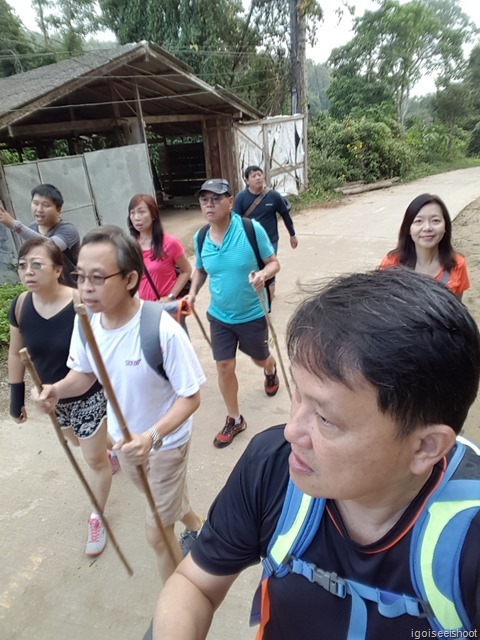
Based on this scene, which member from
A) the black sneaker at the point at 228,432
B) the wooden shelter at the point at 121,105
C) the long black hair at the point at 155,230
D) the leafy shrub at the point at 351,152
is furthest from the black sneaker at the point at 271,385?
the leafy shrub at the point at 351,152

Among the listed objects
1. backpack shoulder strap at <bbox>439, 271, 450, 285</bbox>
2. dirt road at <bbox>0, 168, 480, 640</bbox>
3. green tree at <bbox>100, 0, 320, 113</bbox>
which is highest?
green tree at <bbox>100, 0, 320, 113</bbox>

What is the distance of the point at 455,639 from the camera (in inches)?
31.7

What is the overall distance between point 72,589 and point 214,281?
2.02m

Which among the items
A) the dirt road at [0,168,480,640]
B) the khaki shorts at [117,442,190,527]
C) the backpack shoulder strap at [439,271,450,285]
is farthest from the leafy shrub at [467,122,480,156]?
the khaki shorts at [117,442,190,527]

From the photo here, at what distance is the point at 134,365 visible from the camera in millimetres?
1790

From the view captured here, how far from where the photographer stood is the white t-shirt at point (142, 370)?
179 cm

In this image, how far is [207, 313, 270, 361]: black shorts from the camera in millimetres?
3129

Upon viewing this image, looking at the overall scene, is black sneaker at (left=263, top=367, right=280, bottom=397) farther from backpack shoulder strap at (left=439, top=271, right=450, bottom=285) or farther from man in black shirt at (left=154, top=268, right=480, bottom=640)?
man in black shirt at (left=154, top=268, right=480, bottom=640)

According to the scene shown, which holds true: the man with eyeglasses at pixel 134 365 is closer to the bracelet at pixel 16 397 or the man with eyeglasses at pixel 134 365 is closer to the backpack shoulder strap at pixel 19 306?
the backpack shoulder strap at pixel 19 306

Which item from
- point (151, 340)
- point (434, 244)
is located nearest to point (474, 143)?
point (434, 244)

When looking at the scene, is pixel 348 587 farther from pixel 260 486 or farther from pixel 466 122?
pixel 466 122

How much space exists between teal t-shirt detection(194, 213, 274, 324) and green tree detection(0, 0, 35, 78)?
19537mm

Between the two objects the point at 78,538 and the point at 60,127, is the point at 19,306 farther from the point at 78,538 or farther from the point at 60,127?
the point at 60,127

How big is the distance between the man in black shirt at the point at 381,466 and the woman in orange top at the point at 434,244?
1939 mm
